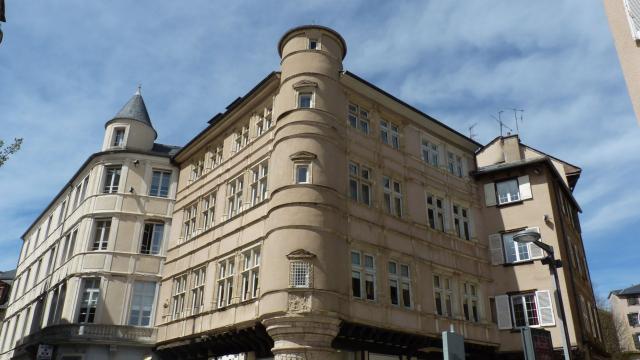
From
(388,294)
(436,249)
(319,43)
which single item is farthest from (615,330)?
(319,43)

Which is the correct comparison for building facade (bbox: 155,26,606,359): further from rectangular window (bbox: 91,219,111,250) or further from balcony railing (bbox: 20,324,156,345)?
rectangular window (bbox: 91,219,111,250)

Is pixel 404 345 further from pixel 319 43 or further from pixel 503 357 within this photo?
pixel 319 43

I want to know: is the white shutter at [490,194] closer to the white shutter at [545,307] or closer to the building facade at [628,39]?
the white shutter at [545,307]

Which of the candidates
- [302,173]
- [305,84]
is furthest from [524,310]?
[305,84]

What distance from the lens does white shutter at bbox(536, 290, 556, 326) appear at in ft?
73.9

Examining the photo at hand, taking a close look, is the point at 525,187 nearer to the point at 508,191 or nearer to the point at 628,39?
the point at 508,191

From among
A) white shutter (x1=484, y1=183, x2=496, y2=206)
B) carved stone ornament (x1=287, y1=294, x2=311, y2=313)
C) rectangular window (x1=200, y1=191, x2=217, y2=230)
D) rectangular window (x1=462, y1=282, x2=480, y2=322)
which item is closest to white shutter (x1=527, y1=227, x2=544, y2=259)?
rectangular window (x1=462, y1=282, x2=480, y2=322)

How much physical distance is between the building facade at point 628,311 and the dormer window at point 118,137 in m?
63.3

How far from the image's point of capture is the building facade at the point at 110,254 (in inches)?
975

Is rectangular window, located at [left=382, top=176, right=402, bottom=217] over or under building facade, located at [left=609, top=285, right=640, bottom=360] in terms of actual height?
under

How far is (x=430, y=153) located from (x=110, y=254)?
16746mm

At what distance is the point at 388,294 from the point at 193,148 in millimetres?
13931

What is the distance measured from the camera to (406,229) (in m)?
22.1

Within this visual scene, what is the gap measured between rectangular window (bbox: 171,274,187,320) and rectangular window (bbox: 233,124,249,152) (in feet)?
21.8
